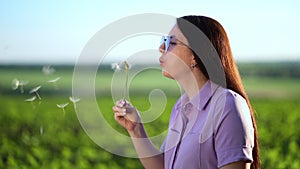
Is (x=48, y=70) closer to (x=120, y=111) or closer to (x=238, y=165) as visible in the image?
(x=120, y=111)

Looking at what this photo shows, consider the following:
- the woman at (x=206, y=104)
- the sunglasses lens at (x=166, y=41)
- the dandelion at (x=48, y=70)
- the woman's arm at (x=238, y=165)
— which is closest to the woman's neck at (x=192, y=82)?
the woman at (x=206, y=104)

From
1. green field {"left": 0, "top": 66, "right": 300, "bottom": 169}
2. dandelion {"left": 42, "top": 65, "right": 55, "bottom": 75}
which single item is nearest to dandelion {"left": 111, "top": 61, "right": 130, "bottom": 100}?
green field {"left": 0, "top": 66, "right": 300, "bottom": 169}

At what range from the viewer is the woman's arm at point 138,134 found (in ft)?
5.85

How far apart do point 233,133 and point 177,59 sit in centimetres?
28

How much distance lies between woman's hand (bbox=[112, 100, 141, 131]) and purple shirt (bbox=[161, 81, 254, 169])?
141mm

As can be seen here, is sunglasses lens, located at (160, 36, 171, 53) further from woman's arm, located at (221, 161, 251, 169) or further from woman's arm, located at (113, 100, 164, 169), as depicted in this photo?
woman's arm, located at (221, 161, 251, 169)

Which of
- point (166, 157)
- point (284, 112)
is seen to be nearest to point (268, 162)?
point (166, 157)

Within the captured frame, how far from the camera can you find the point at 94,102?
71.5 inches

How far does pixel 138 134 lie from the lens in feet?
6.19

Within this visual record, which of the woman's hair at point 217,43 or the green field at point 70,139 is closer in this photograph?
the woman's hair at point 217,43

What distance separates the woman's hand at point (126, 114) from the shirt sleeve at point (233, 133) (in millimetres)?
301

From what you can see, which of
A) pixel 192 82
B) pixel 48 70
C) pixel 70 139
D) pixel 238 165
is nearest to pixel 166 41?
pixel 192 82

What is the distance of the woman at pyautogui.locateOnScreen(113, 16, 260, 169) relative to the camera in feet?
5.23

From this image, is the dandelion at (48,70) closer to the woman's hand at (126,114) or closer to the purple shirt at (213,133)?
the woman's hand at (126,114)
